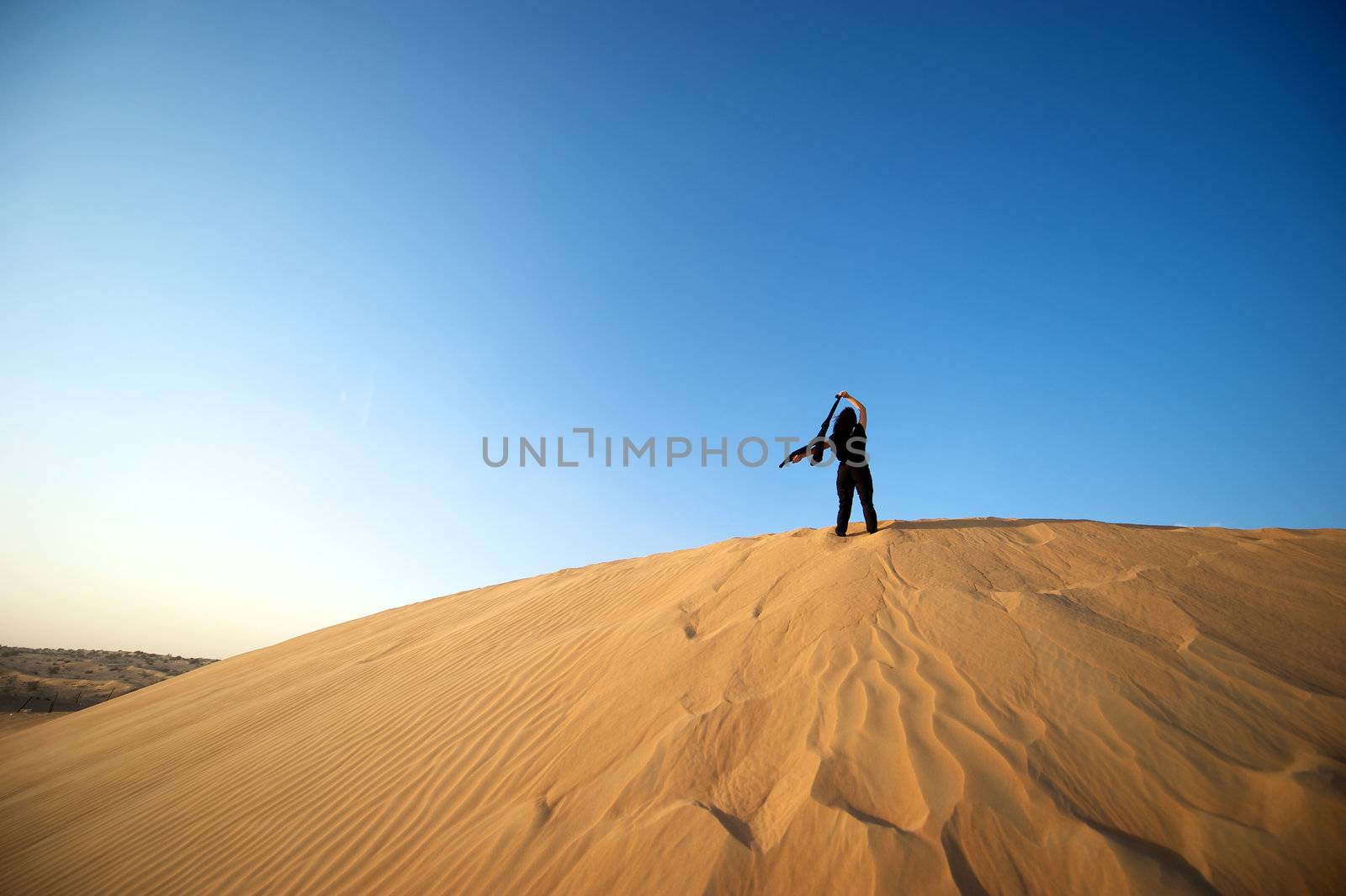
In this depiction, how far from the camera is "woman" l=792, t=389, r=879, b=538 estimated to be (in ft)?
20.8

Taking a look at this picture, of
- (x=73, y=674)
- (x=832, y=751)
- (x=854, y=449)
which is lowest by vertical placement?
(x=73, y=674)

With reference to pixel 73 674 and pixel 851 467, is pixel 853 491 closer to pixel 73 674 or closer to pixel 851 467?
pixel 851 467

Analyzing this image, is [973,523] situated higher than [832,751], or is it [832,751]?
[973,523]

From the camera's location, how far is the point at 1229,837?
7.54ft

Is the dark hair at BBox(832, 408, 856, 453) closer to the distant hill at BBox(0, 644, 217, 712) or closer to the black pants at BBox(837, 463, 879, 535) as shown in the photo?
the black pants at BBox(837, 463, 879, 535)

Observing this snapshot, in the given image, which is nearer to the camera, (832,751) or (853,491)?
(832,751)

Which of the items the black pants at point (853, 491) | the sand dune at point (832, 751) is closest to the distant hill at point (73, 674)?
the sand dune at point (832, 751)

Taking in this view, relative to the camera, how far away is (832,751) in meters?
3.12

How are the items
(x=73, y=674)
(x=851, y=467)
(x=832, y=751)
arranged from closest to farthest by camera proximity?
(x=832, y=751) → (x=851, y=467) → (x=73, y=674)

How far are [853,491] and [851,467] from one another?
0.34m

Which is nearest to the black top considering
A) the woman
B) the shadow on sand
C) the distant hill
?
the woman

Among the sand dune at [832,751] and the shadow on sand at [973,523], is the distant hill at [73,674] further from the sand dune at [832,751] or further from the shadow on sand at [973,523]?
the shadow on sand at [973,523]

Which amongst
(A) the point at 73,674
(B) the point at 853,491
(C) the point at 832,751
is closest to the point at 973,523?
(B) the point at 853,491

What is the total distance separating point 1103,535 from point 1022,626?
2.43 metres
